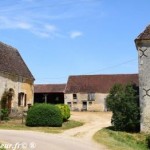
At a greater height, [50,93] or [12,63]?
[12,63]

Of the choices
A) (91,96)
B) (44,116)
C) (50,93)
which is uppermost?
(50,93)

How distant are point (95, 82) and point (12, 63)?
2463 centimetres

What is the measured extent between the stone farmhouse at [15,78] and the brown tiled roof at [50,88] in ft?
71.6

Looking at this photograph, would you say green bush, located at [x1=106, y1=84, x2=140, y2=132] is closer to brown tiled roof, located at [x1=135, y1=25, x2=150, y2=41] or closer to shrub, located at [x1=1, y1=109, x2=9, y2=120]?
brown tiled roof, located at [x1=135, y1=25, x2=150, y2=41]

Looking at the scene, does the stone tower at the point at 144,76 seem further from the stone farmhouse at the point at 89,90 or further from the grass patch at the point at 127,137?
the stone farmhouse at the point at 89,90

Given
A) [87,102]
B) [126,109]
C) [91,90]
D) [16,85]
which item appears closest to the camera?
[126,109]

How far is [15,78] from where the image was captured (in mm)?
36688

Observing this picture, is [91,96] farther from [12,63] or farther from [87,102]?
[12,63]

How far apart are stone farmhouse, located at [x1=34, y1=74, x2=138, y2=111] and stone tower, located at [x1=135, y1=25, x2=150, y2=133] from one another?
94.0 ft

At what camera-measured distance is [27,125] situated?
92.8 ft

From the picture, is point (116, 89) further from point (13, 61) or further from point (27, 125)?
point (13, 61)

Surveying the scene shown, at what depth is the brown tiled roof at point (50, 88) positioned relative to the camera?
63006 millimetres

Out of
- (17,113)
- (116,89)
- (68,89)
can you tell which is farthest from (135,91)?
(68,89)

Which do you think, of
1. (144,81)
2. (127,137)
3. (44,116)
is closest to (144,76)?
(144,81)
